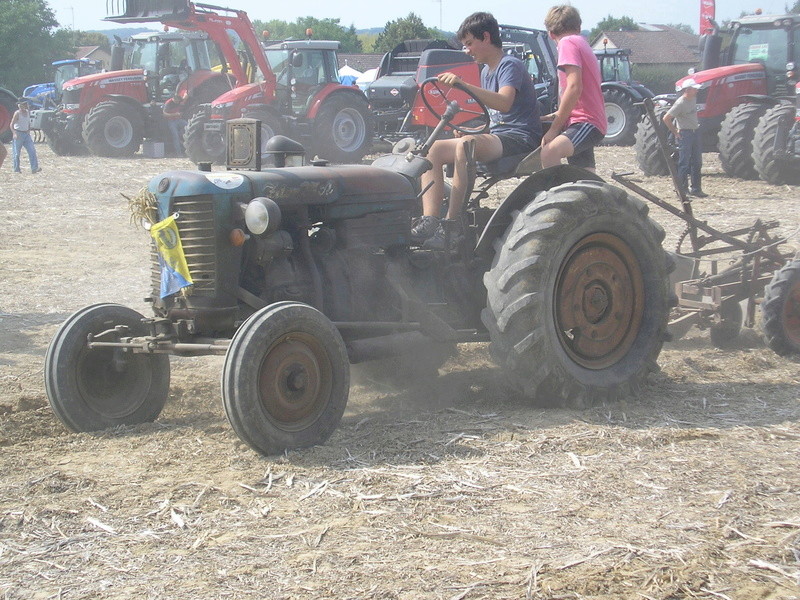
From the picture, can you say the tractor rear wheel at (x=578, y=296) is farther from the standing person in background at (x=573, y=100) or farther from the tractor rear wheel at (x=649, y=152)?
the tractor rear wheel at (x=649, y=152)

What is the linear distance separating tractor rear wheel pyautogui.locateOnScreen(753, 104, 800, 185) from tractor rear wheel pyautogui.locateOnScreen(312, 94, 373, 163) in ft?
30.1

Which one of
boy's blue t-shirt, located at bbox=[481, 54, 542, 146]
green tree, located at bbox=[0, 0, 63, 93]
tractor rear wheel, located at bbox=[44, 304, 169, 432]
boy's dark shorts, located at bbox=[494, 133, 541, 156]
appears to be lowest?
tractor rear wheel, located at bbox=[44, 304, 169, 432]

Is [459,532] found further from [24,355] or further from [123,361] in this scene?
[24,355]

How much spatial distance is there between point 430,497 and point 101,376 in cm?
213

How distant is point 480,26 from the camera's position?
6219 millimetres

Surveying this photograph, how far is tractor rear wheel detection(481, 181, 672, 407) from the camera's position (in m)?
5.40

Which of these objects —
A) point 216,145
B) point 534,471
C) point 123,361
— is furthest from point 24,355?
point 216,145

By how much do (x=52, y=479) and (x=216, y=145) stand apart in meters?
17.2

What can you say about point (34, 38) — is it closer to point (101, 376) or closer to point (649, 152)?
point (649, 152)

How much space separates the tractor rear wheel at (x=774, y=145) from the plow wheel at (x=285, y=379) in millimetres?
11883

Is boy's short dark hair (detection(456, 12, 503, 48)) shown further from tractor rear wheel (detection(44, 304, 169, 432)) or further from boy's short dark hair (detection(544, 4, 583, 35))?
tractor rear wheel (detection(44, 304, 169, 432))

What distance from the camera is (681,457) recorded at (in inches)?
185

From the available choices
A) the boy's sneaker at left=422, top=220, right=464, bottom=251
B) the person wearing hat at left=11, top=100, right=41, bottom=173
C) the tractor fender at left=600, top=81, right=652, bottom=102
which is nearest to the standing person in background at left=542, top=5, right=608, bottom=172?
the boy's sneaker at left=422, top=220, right=464, bottom=251

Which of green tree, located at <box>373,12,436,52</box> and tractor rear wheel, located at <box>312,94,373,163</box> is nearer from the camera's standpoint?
tractor rear wheel, located at <box>312,94,373,163</box>
